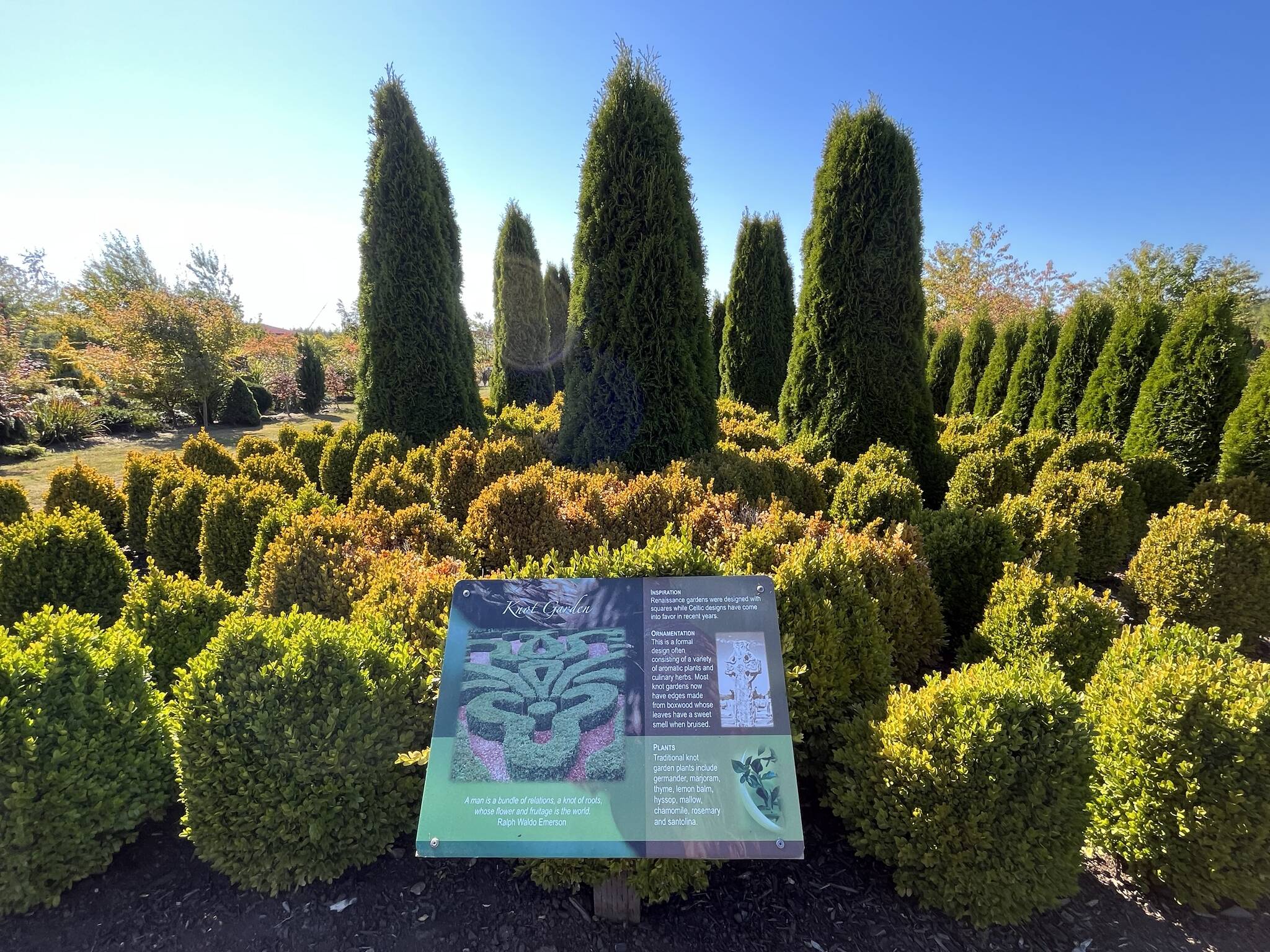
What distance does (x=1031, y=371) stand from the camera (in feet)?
39.4

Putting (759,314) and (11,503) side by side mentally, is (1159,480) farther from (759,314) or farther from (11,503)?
(11,503)

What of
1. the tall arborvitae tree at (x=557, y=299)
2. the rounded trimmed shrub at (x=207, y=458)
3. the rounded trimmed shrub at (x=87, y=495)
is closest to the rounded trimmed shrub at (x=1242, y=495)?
the rounded trimmed shrub at (x=207, y=458)

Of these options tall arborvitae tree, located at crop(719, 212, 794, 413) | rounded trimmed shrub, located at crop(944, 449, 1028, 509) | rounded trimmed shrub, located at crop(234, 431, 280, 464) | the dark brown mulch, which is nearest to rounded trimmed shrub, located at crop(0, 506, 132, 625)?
the dark brown mulch

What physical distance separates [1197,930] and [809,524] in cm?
258

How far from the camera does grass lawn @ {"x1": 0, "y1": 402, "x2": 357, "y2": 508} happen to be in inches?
467

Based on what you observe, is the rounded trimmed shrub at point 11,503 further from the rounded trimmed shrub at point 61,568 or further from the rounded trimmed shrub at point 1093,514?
the rounded trimmed shrub at point 1093,514

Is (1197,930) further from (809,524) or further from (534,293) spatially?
(534,293)

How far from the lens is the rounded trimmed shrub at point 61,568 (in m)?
4.50

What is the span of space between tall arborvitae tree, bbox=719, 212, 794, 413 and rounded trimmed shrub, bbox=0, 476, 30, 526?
39.5 ft

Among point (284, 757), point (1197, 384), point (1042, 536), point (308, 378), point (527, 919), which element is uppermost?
point (308, 378)

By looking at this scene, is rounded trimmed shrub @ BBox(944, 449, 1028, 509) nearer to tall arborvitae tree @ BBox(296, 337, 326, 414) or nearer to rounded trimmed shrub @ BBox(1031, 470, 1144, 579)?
rounded trimmed shrub @ BBox(1031, 470, 1144, 579)

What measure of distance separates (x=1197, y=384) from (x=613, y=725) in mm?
9667

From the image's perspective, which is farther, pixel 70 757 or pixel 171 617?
pixel 171 617

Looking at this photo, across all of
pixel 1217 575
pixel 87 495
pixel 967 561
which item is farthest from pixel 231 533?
pixel 1217 575
